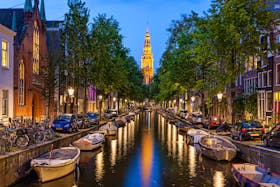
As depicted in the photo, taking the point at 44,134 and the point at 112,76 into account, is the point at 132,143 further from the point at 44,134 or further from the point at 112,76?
the point at 112,76

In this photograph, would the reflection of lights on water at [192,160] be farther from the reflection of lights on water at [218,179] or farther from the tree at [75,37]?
the tree at [75,37]

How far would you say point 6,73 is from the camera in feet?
137

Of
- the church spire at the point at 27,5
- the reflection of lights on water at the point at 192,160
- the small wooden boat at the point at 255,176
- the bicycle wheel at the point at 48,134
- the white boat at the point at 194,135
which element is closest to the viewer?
the small wooden boat at the point at 255,176

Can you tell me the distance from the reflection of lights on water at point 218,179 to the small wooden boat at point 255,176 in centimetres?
131

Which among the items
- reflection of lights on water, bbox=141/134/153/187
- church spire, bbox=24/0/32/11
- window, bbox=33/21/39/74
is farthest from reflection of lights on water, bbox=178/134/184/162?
church spire, bbox=24/0/32/11

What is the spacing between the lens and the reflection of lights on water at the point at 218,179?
2296 centimetres

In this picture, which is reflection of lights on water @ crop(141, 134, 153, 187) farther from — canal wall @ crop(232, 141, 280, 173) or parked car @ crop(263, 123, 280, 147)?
parked car @ crop(263, 123, 280, 147)

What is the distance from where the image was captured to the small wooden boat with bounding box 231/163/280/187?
60.9 ft

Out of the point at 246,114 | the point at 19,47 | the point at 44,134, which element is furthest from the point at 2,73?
the point at 246,114

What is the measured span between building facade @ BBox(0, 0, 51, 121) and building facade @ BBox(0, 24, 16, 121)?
1981mm

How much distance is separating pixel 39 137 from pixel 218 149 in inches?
470

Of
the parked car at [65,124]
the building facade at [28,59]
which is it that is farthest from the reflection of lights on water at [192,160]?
the building facade at [28,59]

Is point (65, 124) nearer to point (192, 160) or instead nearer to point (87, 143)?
point (87, 143)

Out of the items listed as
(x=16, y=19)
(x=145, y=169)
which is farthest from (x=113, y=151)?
(x=16, y=19)
